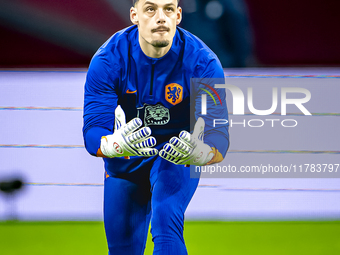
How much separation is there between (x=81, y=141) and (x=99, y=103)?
2.89 ft

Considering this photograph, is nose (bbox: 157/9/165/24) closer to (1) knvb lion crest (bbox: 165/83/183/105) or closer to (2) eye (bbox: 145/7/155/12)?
(2) eye (bbox: 145/7/155/12)

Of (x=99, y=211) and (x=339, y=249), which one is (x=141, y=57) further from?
(x=339, y=249)

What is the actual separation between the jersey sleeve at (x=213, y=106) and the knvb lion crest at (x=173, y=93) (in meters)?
0.07

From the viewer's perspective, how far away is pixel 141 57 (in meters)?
1.58

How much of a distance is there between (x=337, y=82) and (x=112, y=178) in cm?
158

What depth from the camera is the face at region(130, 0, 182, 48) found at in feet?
5.03

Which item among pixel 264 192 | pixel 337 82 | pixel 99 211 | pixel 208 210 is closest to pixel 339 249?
pixel 264 192

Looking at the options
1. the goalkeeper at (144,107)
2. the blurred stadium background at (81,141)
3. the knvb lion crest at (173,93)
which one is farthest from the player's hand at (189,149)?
the blurred stadium background at (81,141)

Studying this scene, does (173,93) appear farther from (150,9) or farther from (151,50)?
(150,9)

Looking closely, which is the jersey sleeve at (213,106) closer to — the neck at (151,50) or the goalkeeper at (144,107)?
the goalkeeper at (144,107)

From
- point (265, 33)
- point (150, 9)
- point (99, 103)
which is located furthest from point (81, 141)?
point (265, 33)

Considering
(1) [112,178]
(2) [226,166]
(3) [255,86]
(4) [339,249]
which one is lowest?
(4) [339,249]

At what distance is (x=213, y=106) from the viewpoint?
159cm

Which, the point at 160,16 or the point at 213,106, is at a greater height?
the point at 160,16
